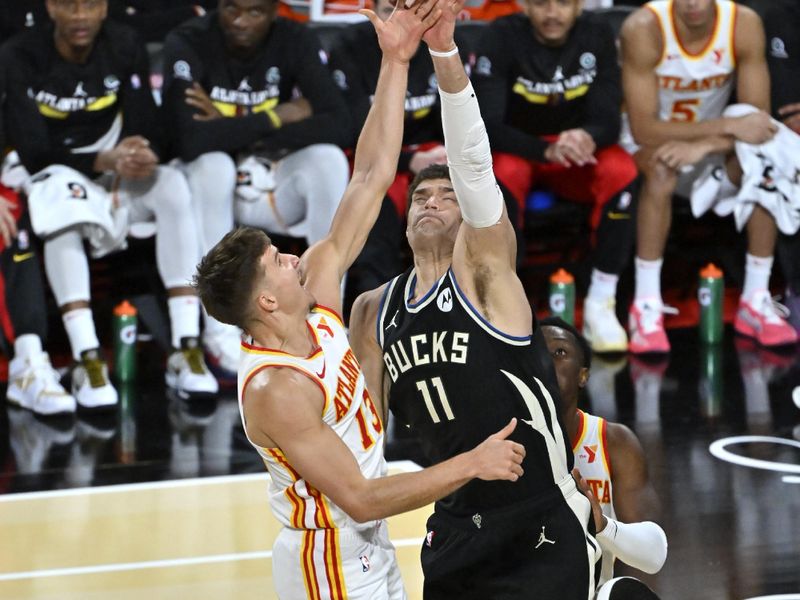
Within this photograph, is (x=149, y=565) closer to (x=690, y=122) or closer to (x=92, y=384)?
(x=92, y=384)

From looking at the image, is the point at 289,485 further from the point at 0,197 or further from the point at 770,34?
the point at 770,34

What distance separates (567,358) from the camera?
4.16 meters

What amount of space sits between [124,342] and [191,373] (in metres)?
0.40

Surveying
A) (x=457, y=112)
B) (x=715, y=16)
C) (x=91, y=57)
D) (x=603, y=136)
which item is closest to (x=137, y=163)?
(x=91, y=57)

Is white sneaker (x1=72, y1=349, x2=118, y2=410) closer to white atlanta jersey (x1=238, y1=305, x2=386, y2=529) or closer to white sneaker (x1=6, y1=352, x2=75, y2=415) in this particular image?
white sneaker (x1=6, y1=352, x2=75, y2=415)

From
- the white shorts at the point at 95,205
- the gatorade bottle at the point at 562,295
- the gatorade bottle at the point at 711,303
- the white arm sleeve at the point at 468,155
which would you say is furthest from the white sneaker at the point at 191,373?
the white arm sleeve at the point at 468,155

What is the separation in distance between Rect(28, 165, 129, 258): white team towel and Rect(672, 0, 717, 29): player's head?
304 centimetres

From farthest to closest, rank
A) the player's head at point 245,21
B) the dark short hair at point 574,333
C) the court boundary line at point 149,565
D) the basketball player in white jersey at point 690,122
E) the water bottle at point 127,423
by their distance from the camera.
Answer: the basketball player in white jersey at point 690,122 → the player's head at point 245,21 → the water bottle at point 127,423 → the court boundary line at point 149,565 → the dark short hair at point 574,333

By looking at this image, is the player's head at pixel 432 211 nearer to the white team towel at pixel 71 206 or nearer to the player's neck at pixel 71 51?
the white team towel at pixel 71 206

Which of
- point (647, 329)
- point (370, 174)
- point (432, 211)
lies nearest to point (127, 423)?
point (647, 329)

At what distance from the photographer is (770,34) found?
24.8ft

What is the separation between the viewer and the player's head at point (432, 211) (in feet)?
12.2

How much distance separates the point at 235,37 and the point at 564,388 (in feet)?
11.7

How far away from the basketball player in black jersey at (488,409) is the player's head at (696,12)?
404cm
